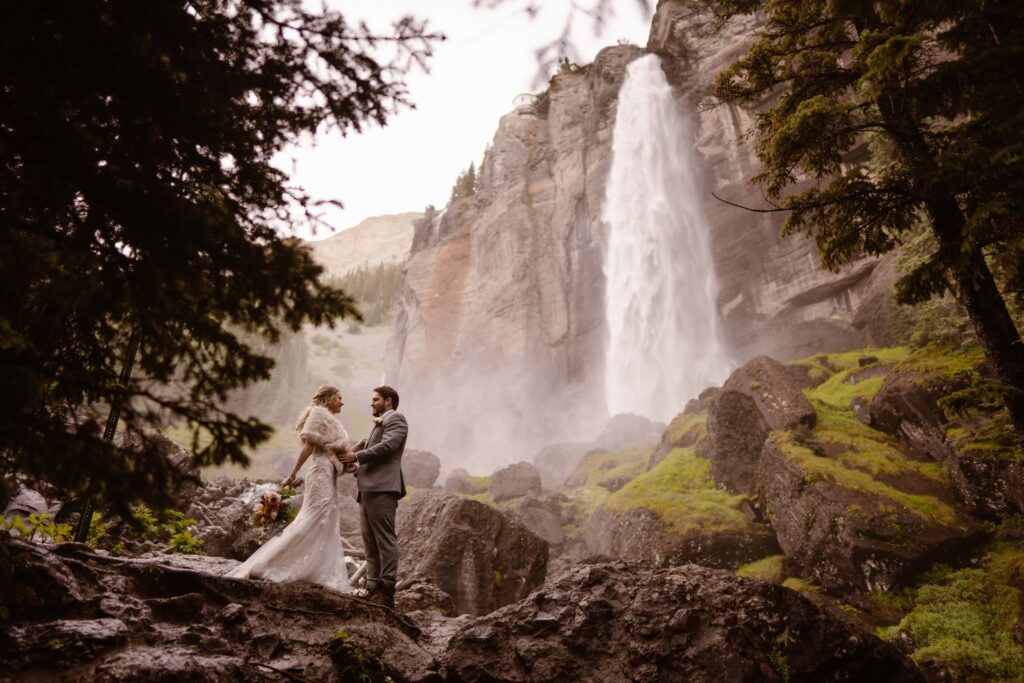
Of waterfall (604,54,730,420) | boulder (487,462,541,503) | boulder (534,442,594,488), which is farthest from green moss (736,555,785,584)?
waterfall (604,54,730,420)

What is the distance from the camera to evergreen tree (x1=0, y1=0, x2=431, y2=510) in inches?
85.8

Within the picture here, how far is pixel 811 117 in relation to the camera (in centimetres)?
592

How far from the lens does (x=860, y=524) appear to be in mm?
8258

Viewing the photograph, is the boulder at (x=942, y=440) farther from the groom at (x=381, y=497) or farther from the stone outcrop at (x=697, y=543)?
the groom at (x=381, y=497)

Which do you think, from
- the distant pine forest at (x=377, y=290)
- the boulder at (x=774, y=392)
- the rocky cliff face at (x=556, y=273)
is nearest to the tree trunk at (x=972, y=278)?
the boulder at (x=774, y=392)

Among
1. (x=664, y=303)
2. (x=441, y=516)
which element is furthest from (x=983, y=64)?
(x=664, y=303)

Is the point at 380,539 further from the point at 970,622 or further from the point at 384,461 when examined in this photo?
the point at 970,622

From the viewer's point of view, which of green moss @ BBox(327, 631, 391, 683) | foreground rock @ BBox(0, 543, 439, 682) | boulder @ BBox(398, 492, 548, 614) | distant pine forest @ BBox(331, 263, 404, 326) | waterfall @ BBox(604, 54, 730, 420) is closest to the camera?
foreground rock @ BBox(0, 543, 439, 682)

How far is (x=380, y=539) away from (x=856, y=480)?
8166mm

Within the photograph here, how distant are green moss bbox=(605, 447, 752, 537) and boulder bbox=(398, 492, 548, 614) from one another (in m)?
3.46

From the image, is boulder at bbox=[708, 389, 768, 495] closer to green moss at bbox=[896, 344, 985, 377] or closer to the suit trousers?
green moss at bbox=[896, 344, 985, 377]

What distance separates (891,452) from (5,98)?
1232 cm

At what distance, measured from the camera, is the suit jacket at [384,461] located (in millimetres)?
5246

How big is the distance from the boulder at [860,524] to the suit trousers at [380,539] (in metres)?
7.02
